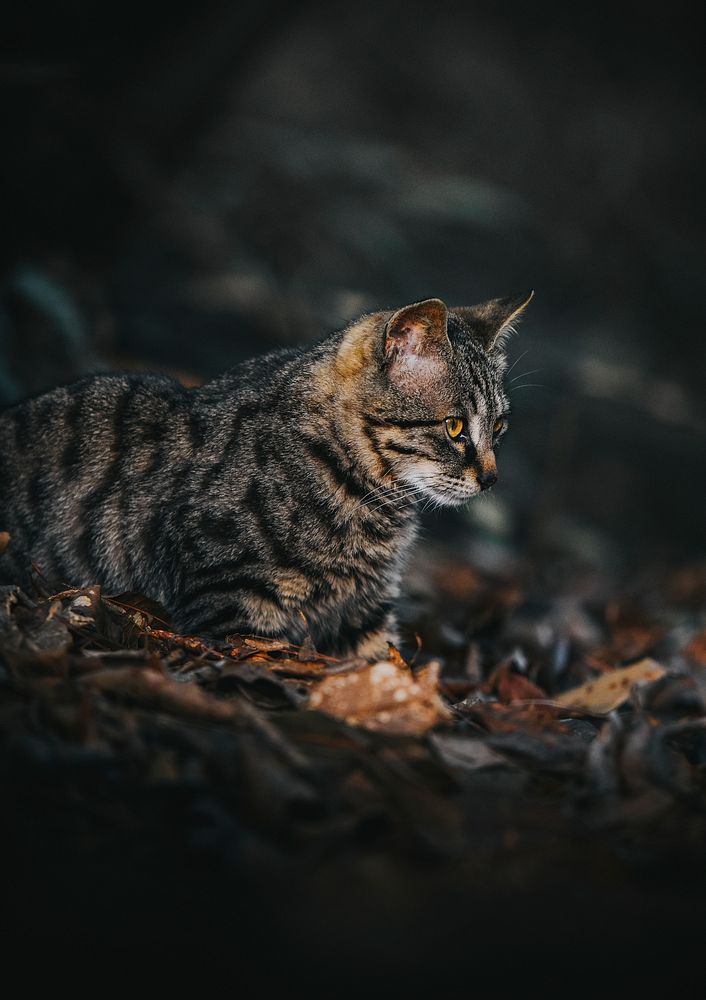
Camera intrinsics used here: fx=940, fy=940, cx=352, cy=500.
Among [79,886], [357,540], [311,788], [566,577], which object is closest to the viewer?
[79,886]

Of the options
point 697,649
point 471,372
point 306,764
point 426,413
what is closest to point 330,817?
point 306,764

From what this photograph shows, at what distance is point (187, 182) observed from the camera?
9727 mm

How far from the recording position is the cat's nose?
4645 mm

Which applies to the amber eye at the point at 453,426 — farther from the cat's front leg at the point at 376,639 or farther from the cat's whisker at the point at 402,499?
the cat's front leg at the point at 376,639

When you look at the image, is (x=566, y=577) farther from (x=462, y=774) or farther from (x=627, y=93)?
(x=627, y=93)

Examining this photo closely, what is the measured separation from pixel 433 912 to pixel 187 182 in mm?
8924

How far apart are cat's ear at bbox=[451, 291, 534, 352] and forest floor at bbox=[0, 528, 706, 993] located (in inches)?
84.2

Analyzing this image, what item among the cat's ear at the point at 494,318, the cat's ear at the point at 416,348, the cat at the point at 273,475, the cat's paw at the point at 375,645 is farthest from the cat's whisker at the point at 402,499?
the cat's ear at the point at 494,318

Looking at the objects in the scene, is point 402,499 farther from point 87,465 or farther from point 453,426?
point 87,465

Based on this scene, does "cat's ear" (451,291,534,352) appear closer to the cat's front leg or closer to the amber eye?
the amber eye

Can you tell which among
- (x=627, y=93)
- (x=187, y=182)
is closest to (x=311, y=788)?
(x=187, y=182)

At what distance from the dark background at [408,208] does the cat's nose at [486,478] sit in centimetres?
262

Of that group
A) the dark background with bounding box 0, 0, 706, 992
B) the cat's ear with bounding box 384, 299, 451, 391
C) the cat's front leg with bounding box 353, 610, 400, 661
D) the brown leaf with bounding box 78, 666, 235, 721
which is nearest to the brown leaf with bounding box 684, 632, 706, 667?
the dark background with bounding box 0, 0, 706, 992

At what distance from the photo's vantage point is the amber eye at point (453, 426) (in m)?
4.57
